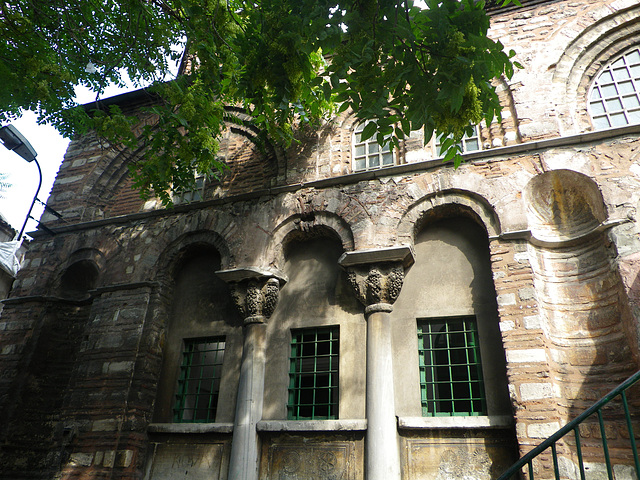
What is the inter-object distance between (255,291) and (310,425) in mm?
2082

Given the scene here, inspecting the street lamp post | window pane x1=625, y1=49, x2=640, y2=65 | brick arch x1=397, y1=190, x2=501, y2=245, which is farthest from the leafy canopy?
window pane x1=625, y1=49, x2=640, y2=65

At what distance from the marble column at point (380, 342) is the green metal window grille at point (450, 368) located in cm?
48

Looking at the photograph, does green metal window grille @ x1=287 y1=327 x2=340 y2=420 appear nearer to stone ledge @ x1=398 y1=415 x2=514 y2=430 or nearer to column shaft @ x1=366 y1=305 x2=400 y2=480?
column shaft @ x1=366 y1=305 x2=400 y2=480

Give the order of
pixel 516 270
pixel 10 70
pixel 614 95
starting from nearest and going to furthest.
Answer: pixel 10 70
pixel 516 270
pixel 614 95

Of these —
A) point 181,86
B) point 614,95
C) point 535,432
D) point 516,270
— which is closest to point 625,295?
point 516,270

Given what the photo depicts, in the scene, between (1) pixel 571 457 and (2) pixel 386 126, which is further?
(1) pixel 571 457

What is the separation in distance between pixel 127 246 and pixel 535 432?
6.96m

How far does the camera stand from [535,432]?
16.9 feet

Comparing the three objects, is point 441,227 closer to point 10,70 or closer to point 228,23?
point 228,23

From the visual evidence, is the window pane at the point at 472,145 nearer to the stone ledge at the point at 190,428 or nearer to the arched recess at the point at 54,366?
the stone ledge at the point at 190,428

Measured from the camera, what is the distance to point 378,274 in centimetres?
660

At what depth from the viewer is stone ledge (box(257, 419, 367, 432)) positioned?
6.00 metres

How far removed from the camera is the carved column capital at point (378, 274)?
21.5 feet

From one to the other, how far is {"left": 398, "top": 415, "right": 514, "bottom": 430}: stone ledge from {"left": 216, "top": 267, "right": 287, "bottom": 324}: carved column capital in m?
2.49
